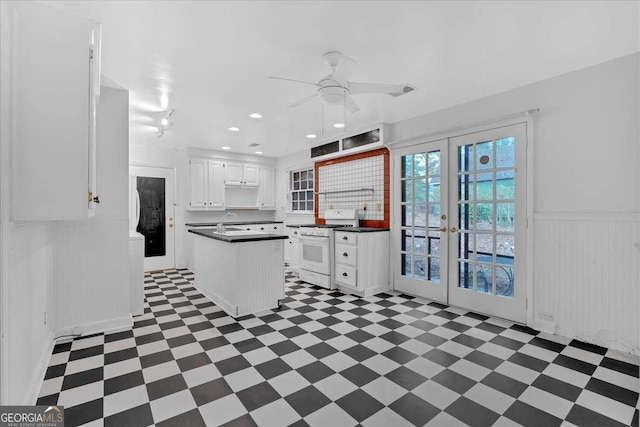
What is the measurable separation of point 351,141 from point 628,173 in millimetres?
3308

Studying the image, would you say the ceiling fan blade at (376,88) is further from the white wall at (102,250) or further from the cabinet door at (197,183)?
the cabinet door at (197,183)

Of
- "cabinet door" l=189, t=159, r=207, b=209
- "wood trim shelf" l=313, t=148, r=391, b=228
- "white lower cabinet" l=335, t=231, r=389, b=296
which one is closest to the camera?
"white lower cabinet" l=335, t=231, r=389, b=296

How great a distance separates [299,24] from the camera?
6.83 ft

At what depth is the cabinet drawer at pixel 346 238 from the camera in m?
4.31

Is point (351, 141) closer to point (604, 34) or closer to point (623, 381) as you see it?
point (604, 34)

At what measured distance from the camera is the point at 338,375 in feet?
7.33

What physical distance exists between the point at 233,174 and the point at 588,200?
240 inches

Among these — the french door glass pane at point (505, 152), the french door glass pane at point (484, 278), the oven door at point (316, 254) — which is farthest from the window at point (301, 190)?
the french door glass pane at point (505, 152)

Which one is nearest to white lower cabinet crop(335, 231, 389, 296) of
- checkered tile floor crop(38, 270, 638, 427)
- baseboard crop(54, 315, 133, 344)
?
checkered tile floor crop(38, 270, 638, 427)

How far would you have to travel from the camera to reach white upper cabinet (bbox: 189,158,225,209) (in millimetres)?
6395

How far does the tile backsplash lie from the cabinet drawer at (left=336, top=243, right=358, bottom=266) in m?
0.78

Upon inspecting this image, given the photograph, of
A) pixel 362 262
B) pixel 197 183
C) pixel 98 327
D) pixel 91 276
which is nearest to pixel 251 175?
pixel 197 183

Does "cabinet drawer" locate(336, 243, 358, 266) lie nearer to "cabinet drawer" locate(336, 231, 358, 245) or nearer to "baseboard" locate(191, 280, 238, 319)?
"cabinet drawer" locate(336, 231, 358, 245)

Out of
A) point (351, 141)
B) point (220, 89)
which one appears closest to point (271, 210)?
point (351, 141)
